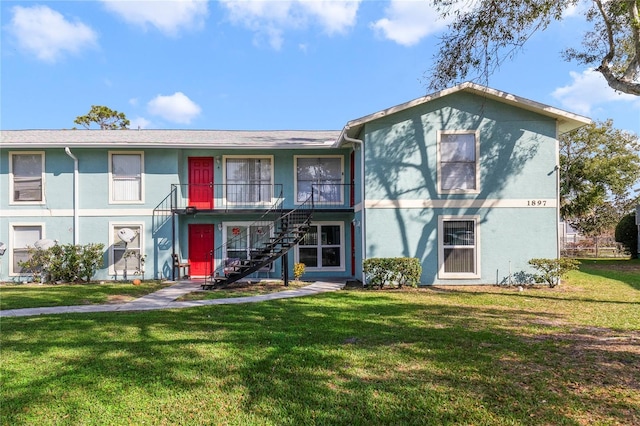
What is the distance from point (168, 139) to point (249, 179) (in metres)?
3.39

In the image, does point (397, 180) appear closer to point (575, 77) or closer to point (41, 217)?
point (575, 77)

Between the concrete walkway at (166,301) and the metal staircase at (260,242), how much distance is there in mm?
1203

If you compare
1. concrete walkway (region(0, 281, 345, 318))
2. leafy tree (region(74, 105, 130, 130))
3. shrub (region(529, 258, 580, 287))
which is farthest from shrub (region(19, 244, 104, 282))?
leafy tree (region(74, 105, 130, 130))

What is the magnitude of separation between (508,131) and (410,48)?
4.08 m

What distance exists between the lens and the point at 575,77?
11688 mm

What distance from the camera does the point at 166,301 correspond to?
31.7ft

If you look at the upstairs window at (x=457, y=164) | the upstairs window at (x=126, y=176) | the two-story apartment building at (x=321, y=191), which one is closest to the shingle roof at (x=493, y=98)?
the two-story apartment building at (x=321, y=191)

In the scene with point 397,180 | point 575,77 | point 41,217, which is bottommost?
point 41,217

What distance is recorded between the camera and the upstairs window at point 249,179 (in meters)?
14.8

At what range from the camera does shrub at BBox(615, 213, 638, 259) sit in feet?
74.8

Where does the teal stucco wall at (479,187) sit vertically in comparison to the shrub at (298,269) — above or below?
above

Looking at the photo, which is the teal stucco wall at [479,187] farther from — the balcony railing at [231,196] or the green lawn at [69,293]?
the green lawn at [69,293]

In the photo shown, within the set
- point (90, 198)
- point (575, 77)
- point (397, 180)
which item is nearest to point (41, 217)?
point (90, 198)

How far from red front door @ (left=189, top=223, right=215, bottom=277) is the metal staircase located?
296 millimetres
